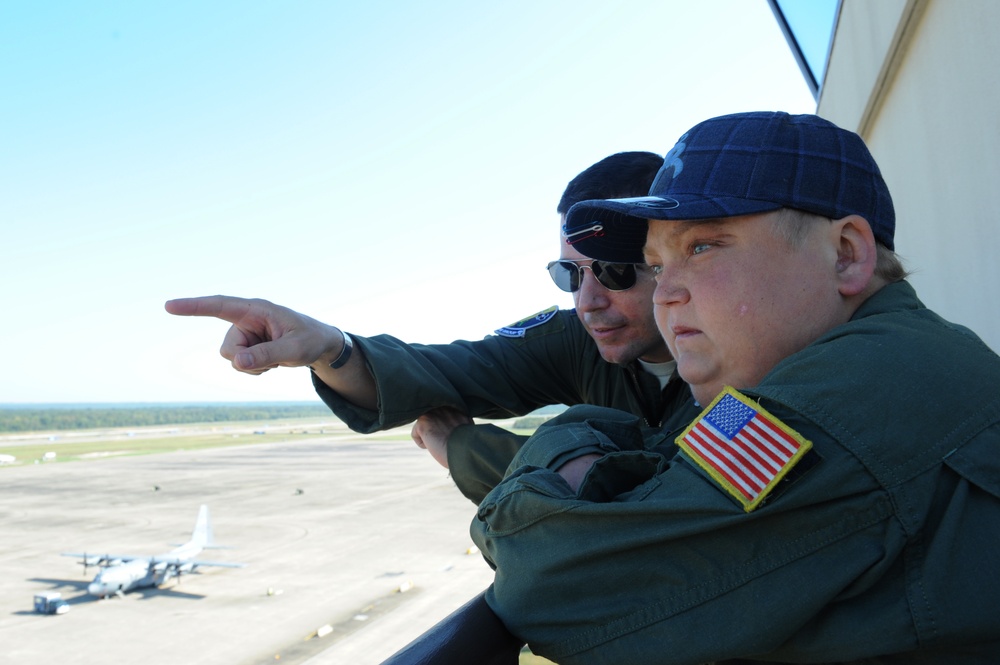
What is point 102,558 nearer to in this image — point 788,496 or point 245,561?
point 245,561

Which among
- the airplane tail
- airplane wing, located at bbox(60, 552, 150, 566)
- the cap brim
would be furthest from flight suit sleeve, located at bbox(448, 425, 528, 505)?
the airplane tail

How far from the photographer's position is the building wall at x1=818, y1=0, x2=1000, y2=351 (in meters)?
1.70

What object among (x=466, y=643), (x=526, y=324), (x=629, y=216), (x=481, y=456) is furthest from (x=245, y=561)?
(x=466, y=643)

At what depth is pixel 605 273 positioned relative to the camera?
1.83m

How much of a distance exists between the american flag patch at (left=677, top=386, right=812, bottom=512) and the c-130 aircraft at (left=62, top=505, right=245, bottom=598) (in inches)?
1003

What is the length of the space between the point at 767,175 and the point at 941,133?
1.45m

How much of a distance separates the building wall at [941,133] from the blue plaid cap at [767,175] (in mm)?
250

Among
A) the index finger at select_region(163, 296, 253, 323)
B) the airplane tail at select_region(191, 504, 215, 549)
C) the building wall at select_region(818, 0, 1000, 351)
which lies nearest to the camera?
the index finger at select_region(163, 296, 253, 323)

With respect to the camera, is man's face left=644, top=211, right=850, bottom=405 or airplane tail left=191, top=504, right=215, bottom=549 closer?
man's face left=644, top=211, right=850, bottom=405

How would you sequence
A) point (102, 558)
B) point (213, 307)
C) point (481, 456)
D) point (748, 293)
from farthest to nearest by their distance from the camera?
point (102, 558) < point (481, 456) < point (213, 307) < point (748, 293)

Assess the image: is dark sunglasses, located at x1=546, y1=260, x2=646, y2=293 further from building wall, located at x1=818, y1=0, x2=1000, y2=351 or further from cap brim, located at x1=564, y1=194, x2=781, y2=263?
building wall, located at x1=818, y1=0, x2=1000, y2=351

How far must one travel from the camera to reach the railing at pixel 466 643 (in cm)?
73

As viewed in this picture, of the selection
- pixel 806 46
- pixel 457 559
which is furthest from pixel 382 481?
pixel 806 46

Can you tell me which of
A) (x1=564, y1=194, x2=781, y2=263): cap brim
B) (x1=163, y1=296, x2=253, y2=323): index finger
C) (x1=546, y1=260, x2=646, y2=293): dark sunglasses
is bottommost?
(x1=546, y1=260, x2=646, y2=293): dark sunglasses
